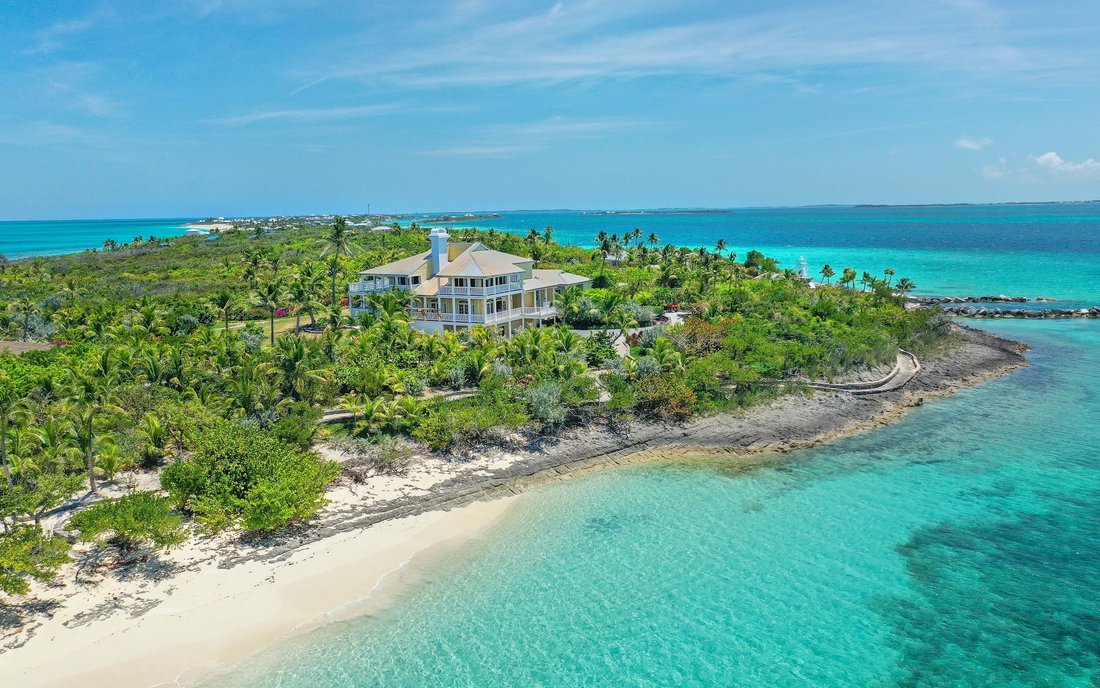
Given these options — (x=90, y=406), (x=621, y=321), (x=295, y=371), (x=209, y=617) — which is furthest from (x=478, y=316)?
(x=209, y=617)

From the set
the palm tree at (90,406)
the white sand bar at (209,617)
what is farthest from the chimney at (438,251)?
the white sand bar at (209,617)

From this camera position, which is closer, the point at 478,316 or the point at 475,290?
the point at 478,316

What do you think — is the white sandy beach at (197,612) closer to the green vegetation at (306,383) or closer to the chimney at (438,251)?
the green vegetation at (306,383)

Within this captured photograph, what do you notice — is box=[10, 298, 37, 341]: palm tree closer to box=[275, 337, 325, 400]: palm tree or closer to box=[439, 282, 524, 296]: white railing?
box=[275, 337, 325, 400]: palm tree

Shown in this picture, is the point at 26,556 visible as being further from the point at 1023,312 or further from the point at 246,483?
the point at 1023,312

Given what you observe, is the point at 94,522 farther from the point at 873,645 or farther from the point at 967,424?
the point at 967,424

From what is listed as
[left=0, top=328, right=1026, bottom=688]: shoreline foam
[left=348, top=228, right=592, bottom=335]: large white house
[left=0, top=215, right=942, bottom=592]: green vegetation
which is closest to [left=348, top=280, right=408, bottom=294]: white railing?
[left=348, top=228, right=592, bottom=335]: large white house

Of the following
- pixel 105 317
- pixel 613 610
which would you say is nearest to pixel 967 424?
pixel 613 610
